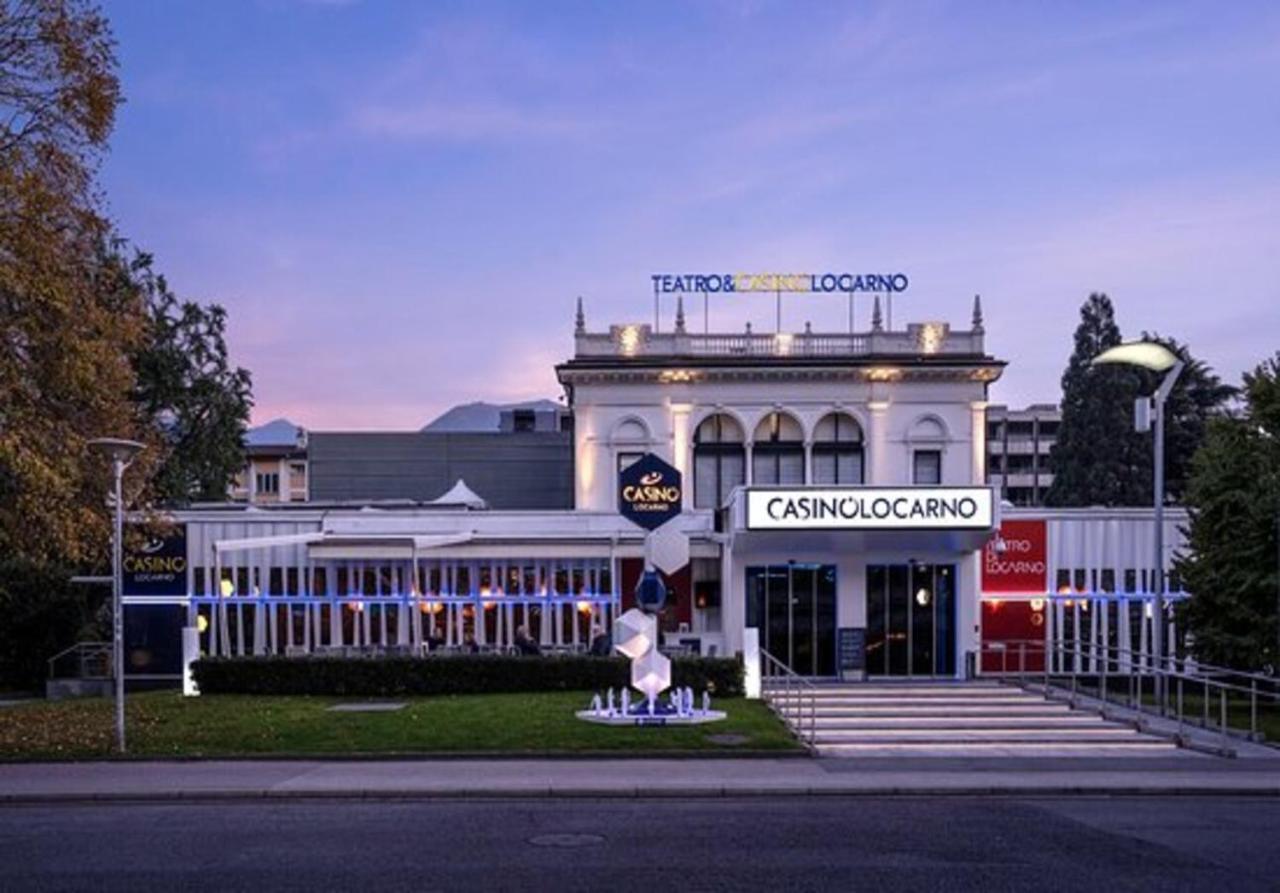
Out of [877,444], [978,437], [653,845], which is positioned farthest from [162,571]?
[978,437]

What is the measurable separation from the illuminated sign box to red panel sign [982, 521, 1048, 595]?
238 inches

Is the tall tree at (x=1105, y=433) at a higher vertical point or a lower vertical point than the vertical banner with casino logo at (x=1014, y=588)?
higher

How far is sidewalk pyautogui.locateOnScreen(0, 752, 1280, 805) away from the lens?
1695 centimetres

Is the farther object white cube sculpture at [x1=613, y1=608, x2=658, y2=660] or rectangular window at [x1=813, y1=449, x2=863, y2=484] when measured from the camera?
rectangular window at [x1=813, y1=449, x2=863, y2=484]

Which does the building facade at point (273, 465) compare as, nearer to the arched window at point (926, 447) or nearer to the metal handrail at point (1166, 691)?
the arched window at point (926, 447)

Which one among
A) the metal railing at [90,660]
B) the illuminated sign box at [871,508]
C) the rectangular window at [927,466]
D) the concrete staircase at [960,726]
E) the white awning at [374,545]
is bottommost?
the metal railing at [90,660]

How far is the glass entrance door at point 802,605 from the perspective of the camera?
33969 mm

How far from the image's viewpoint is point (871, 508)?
31.0m

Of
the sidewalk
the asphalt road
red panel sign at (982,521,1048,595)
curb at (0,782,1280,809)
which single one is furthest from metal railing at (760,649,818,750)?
red panel sign at (982,521,1048,595)

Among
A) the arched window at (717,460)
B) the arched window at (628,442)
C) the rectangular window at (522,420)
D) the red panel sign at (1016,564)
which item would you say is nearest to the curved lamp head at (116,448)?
the red panel sign at (1016,564)

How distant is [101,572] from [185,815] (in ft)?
92.5

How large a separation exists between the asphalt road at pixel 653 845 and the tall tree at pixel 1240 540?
1250 cm

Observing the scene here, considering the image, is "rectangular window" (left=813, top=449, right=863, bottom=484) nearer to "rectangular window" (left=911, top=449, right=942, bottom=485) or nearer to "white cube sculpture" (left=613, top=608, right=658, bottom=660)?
"rectangular window" (left=911, top=449, right=942, bottom=485)

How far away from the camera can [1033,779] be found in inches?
711
